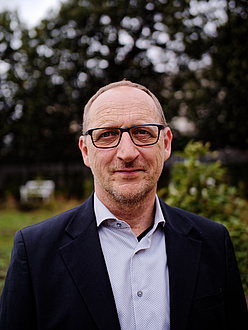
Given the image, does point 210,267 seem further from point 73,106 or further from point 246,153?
point 73,106

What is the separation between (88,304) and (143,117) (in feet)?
3.33

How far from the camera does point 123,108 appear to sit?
1517 mm

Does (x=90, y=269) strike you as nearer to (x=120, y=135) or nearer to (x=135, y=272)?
(x=135, y=272)

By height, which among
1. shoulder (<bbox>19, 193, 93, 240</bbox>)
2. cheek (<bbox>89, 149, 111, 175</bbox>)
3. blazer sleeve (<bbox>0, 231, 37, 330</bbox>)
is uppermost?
cheek (<bbox>89, 149, 111, 175</bbox>)

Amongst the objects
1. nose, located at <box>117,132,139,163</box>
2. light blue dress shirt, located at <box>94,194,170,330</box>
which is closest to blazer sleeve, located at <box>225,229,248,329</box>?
light blue dress shirt, located at <box>94,194,170,330</box>

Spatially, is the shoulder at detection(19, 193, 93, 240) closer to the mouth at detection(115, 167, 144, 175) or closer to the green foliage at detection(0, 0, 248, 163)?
the mouth at detection(115, 167, 144, 175)

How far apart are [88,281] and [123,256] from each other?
0.22 m

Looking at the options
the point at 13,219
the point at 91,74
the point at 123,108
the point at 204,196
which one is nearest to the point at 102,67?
the point at 91,74

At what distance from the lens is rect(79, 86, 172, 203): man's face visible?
144 cm

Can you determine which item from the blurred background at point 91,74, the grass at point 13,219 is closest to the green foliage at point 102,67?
the blurred background at point 91,74

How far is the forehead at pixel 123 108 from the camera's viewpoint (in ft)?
4.90

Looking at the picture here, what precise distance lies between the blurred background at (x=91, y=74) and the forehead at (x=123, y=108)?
10.7m

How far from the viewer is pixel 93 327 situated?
4.09 ft

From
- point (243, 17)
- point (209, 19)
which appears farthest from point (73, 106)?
point (243, 17)
